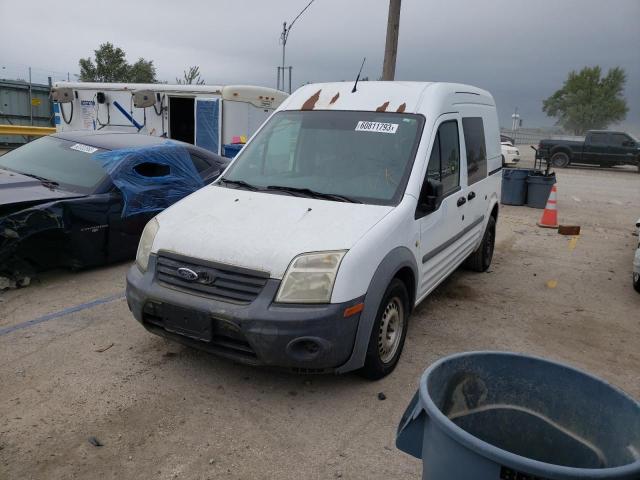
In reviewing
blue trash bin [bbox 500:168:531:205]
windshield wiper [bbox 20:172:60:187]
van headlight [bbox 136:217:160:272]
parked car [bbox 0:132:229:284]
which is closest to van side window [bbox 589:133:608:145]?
blue trash bin [bbox 500:168:531:205]

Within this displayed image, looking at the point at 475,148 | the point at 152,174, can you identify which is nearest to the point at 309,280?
the point at 475,148

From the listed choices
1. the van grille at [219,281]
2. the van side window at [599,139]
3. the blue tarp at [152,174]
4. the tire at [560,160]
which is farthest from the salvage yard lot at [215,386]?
the van side window at [599,139]

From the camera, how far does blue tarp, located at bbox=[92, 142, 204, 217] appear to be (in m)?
5.65

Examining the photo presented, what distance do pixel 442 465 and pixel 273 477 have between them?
1.27 m

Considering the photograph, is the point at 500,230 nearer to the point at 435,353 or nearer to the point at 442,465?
the point at 435,353

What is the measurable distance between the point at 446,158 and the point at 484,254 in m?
2.31

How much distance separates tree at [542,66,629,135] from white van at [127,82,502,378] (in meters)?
79.4

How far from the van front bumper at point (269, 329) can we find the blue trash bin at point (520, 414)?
3.60 feet

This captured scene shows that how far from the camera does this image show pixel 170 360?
375 cm

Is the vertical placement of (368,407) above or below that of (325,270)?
below

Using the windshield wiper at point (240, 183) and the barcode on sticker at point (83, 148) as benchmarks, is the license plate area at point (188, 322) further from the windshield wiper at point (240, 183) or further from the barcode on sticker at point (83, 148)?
the barcode on sticker at point (83, 148)

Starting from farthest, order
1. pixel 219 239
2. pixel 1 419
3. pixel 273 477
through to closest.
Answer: pixel 219 239 → pixel 1 419 → pixel 273 477

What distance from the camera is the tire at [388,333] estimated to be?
337 cm

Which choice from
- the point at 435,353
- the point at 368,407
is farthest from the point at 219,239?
the point at 435,353
